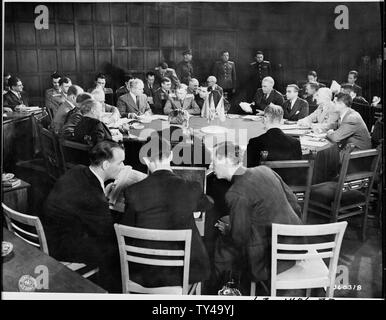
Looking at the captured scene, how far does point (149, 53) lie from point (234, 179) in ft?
3.41

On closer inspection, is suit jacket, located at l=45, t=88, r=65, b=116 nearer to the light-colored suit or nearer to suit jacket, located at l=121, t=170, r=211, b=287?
suit jacket, located at l=121, t=170, r=211, b=287

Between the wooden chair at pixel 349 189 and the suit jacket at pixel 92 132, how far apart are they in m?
1.50

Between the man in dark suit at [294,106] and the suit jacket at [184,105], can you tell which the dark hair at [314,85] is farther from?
the suit jacket at [184,105]

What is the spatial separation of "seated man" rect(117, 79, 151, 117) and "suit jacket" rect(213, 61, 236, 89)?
53 cm

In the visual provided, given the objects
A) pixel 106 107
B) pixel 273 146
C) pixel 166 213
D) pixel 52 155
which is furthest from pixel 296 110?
pixel 52 155

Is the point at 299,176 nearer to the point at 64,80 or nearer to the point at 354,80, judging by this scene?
the point at 354,80

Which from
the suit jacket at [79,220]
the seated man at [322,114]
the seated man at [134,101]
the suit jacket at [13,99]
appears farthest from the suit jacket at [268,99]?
the suit jacket at [13,99]

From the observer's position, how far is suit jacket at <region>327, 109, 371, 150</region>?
9.24 ft

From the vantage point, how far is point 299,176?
2.77 m

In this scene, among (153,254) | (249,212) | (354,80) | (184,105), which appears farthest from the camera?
(184,105)

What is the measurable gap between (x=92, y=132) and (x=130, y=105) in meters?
0.33

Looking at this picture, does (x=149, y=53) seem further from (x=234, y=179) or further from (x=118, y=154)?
(x=234, y=179)

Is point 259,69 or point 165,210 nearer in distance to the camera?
point 165,210

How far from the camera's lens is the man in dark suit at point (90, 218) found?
9.00 ft
